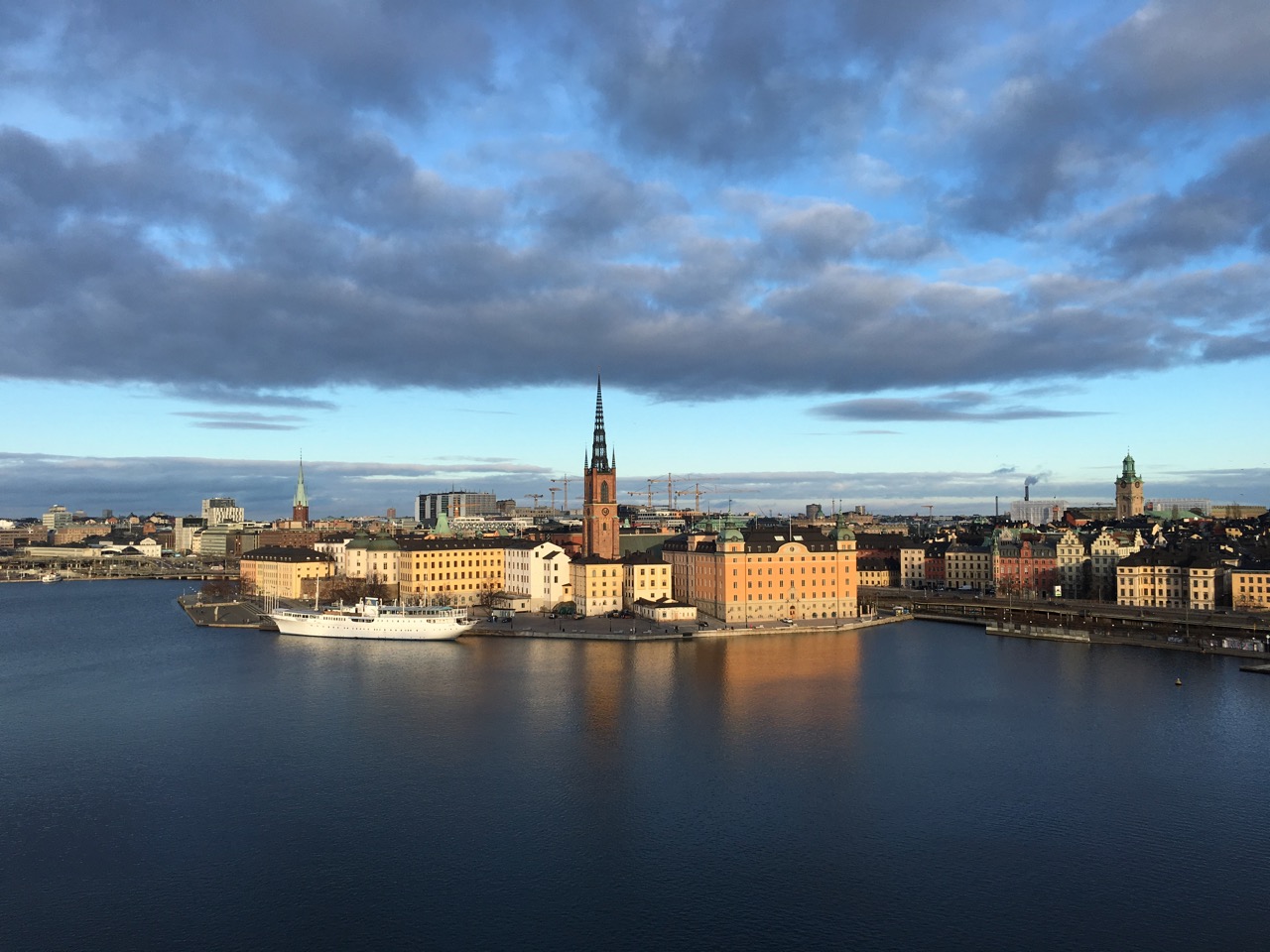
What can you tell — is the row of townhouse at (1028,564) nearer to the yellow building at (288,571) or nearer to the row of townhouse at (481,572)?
the row of townhouse at (481,572)

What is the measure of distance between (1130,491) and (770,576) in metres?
61.0

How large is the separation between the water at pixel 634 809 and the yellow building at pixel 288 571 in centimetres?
2938

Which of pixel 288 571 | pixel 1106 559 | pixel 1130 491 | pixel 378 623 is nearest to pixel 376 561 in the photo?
pixel 288 571

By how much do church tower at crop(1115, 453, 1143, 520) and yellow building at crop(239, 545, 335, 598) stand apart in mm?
71221

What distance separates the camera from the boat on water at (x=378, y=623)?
4809 centimetres

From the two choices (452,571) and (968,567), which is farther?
(968,567)

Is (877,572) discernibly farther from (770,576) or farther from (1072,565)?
(770,576)

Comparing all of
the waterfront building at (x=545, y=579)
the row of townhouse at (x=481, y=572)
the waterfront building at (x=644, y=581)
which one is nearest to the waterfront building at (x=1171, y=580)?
the waterfront building at (x=644, y=581)

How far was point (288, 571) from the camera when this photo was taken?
67.6 meters

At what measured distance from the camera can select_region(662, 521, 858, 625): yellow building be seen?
5094 centimetres

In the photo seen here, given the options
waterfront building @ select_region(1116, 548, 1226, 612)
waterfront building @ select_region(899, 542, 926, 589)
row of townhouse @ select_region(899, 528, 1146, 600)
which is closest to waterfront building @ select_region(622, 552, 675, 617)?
row of townhouse @ select_region(899, 528, 1146, 600)

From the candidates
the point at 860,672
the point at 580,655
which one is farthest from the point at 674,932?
the point at 580,655

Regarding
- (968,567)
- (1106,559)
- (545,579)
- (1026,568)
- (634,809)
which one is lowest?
(634,809)

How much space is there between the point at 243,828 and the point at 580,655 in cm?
2143
